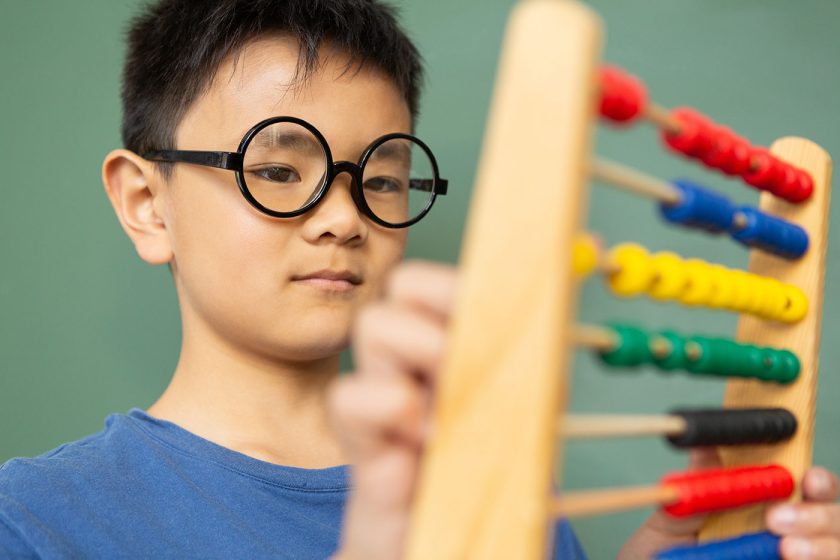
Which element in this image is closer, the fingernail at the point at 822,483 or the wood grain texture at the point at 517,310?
the wood grain texture at the point at 517,310

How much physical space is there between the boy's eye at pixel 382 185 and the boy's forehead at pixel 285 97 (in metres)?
0.05

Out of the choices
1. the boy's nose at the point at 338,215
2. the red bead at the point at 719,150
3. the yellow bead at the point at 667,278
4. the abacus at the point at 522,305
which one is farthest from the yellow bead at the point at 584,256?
the boy's nose at the point at 338,215

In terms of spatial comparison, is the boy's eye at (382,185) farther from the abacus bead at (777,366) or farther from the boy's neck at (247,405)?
the abacus bead at (777,366)

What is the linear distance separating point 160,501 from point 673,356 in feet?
2.01

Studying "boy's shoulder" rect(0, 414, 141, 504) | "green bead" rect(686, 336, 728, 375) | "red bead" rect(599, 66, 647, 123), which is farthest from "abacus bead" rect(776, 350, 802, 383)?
"boy's shoulder" rect(0, 414, 141, 504)

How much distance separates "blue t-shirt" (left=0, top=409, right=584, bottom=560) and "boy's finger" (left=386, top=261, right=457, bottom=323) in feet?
1.78

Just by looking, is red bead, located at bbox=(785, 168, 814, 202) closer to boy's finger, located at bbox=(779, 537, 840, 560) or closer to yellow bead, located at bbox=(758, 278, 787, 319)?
yellow bead, located at bbox=(758, 278, 787, 319)

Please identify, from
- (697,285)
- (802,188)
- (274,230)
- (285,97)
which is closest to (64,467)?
(274,230)

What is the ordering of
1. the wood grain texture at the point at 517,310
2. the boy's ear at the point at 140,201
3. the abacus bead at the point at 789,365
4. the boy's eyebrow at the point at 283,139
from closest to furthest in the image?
1. the wood grain texture at the point at 517,310
2. the abacus bead at the point at 789,365
3. the boy's eyebrow at the point at 283,139
4. the boy's ear at the point at 140,201

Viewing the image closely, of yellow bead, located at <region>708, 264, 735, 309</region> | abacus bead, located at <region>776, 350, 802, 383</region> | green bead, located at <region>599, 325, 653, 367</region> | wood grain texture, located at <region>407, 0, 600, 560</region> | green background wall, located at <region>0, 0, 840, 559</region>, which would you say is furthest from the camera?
green background wall, located at <region>0, 0, 840, 559</region>

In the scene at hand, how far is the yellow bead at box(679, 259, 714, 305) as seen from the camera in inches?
24.6

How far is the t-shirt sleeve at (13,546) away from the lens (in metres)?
0.84

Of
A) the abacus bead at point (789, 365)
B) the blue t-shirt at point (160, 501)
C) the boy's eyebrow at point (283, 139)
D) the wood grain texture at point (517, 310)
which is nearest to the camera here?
the wood grain texture at point (517, 310)

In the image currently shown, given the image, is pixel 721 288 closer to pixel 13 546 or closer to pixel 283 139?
pixel 283 139
